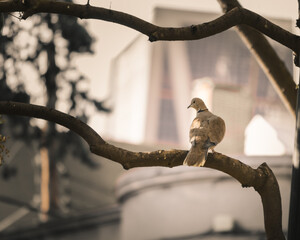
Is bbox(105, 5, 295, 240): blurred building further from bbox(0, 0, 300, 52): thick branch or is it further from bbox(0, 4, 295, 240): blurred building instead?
bbox(0, 0, 300, 52): thick branch

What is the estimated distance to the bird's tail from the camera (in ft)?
14.4

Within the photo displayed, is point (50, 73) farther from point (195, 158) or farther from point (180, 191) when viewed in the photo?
point (195, 158)

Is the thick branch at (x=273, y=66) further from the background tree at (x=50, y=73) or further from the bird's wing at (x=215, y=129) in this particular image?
the background tree at (x=50, y=73)

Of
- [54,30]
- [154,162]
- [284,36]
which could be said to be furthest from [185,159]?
[54,30]

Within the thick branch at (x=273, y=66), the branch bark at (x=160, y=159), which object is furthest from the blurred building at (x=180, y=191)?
the branch bark at (x=160, y=159)

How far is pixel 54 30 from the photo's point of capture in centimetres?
1817

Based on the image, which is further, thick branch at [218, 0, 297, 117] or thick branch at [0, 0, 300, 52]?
thick branch at [218, 0, 297, 117]

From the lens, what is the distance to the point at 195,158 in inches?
174

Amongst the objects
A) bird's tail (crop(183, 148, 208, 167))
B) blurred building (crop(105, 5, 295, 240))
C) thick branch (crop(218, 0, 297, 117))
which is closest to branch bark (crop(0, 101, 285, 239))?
bird's tail (crop(183, 148, 208, 167))

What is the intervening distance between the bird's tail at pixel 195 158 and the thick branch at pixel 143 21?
807mm

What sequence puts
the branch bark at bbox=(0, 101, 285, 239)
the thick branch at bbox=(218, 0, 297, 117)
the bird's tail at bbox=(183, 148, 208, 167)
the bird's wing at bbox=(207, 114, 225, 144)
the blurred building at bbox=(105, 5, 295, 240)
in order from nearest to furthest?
1. the branch bark at bbox=(0, 101, 285, 239)
2. the bird's tail at bbox=(183, 148, 208, 167)
3. the bird's wing at bbox=(207, 114, 225, 144)
4. the thick branch at bbox=(218, 0, 297, 117)
5. the blurred building at bbox=(105, 5, 295, 240)

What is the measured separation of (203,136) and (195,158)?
28.2 inches

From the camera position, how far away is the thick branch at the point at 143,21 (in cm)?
421

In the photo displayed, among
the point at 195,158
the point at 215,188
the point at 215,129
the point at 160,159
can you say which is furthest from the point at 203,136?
the point at 215,188
